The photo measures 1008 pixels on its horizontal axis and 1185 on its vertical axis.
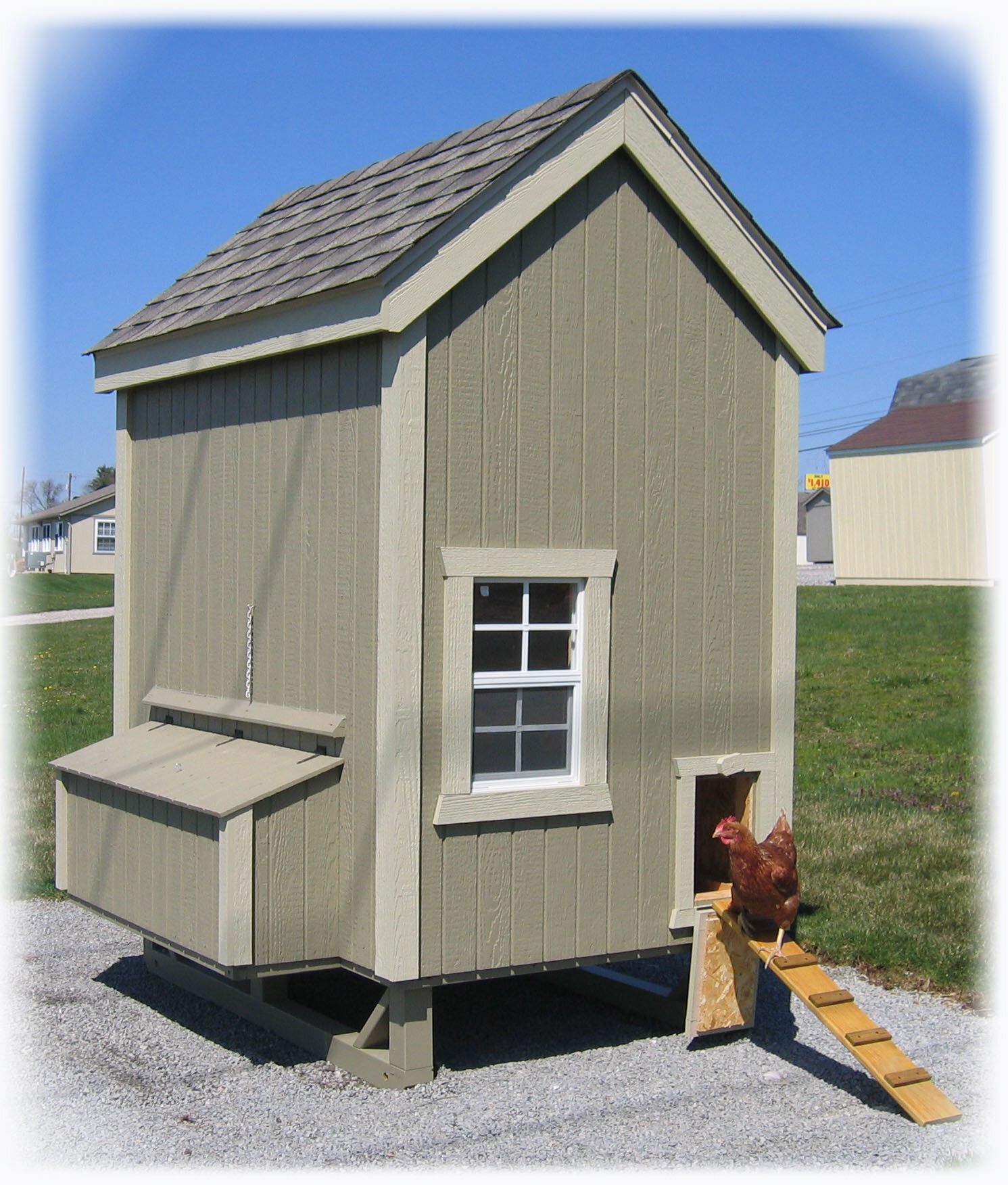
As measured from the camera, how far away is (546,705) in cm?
652

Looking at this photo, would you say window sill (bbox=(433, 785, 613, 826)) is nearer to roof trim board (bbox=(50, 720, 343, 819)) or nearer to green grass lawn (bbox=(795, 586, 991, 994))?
roof trim board (bbox=(50, 720, 343, 819))

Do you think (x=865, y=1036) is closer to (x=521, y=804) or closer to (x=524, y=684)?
(x=521, y=804)

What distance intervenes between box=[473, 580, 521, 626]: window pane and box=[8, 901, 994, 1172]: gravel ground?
217cm

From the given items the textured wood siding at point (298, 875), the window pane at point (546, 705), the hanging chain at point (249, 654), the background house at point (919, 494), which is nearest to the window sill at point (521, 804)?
the window pane at point (546, 705)

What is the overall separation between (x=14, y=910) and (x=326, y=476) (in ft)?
16.7

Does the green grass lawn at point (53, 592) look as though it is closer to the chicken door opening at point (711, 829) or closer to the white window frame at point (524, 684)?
the chicken door opening at point (711, 829)

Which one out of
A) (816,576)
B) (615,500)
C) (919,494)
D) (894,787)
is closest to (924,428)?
(919,494)

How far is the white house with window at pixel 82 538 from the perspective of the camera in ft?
199

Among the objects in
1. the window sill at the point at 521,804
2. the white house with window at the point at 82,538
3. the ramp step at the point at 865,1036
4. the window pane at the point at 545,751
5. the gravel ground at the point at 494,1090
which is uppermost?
the white house with window at the point at 82,538

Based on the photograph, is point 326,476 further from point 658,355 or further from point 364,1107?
point 364,1107

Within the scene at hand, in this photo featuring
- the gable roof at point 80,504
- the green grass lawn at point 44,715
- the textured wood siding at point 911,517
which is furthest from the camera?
the gable roof at point 80,504

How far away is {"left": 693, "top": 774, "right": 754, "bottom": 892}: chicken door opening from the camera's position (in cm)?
743

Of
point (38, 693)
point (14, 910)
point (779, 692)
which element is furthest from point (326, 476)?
point (38, 693)

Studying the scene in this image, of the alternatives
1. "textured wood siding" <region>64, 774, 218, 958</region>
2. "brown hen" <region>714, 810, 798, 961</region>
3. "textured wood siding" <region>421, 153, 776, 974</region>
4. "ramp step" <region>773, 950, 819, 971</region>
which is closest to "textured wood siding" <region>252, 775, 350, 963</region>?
"textured wood siding" <region>64, 774, 218, 958</region>
